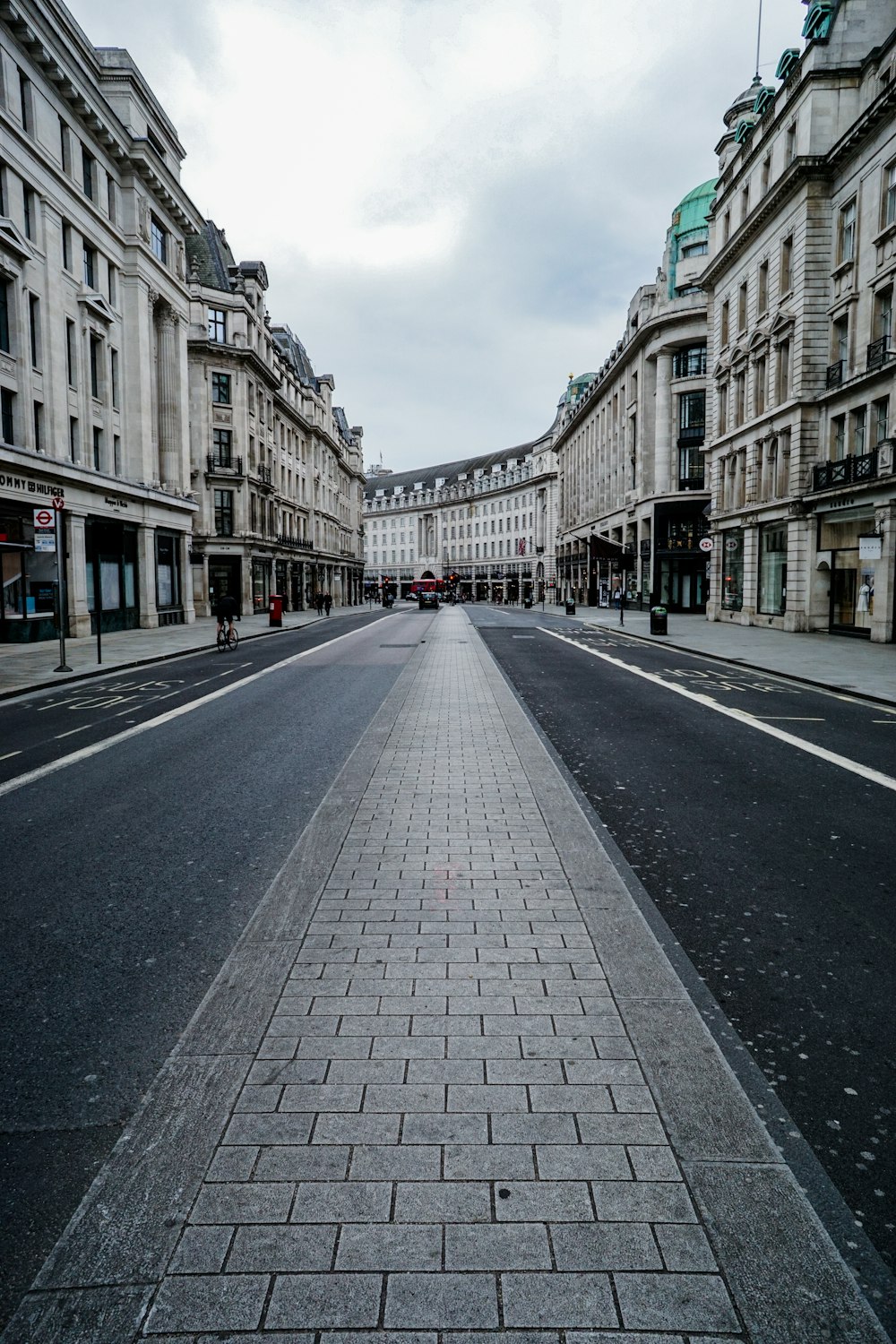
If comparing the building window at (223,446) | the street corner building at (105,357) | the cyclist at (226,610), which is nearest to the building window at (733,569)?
the cyclist at (226,610)

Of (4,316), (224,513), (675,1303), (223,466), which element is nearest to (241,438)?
(223,466)

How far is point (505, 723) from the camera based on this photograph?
10797 mm

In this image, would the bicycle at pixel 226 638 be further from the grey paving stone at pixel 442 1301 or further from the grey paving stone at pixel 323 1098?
the grey paving stone at pixel 442 1301

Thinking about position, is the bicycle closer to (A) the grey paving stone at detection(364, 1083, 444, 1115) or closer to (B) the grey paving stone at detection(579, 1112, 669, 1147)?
(A) the grey paving stone at detection(364, 1083, 444, 1115)

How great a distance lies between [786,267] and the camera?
31.2 metres

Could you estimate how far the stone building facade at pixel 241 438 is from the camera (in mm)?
47719

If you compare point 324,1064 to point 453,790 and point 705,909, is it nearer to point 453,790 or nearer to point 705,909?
point 705,909

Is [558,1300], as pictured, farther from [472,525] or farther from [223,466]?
[472,525]

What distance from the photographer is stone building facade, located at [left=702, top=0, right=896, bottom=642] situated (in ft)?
82.6

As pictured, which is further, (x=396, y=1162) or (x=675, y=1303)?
(x=396, y=1162)

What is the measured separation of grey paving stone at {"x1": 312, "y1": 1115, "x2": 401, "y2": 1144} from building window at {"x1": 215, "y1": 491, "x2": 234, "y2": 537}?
1921 inches

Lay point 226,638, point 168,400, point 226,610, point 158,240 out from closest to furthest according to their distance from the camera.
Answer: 1. point 226,610
2. point 226,638
3. point 158,240
4. point 168,400

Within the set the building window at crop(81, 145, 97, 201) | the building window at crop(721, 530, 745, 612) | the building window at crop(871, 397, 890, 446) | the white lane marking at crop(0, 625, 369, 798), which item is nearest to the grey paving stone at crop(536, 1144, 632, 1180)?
the white lane marking at crop(0, 625, 369, 798)

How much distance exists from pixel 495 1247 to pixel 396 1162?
1.43 feet
